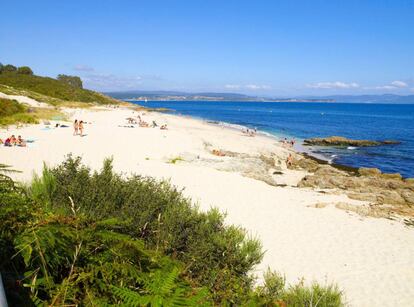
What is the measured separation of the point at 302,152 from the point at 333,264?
27.0m

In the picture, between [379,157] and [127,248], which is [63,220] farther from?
[379,157]

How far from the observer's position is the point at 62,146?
19938 mm

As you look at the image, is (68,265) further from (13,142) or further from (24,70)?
(24,70)

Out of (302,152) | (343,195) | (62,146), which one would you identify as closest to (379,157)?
(302,152)

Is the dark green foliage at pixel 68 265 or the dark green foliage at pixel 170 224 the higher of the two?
the dark green foliage at pixel 68 265

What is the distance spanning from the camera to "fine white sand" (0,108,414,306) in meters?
8.47

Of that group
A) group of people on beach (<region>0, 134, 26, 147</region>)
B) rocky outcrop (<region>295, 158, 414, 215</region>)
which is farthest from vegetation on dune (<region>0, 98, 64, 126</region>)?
rocky outcrop (<region>295, 158, 414, 215</region>)

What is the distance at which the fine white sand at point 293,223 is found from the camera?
8.47 m

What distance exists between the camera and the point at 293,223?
460 inches

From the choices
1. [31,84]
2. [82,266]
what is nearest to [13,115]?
[82,266]

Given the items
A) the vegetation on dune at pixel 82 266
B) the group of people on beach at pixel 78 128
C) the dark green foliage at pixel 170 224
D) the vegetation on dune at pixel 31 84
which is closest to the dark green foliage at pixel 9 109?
the group of people on beach at pixel 78 128

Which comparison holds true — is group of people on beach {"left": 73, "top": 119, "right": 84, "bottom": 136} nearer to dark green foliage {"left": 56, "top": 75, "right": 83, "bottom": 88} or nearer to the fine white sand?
the fine white sand

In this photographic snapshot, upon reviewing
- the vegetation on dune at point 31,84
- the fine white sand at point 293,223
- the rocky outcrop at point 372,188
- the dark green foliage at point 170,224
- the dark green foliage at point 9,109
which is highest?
the vegetation on dune at point 31,84

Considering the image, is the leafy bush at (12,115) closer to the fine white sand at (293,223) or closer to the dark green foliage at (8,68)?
the fine white sand at (293,223)
